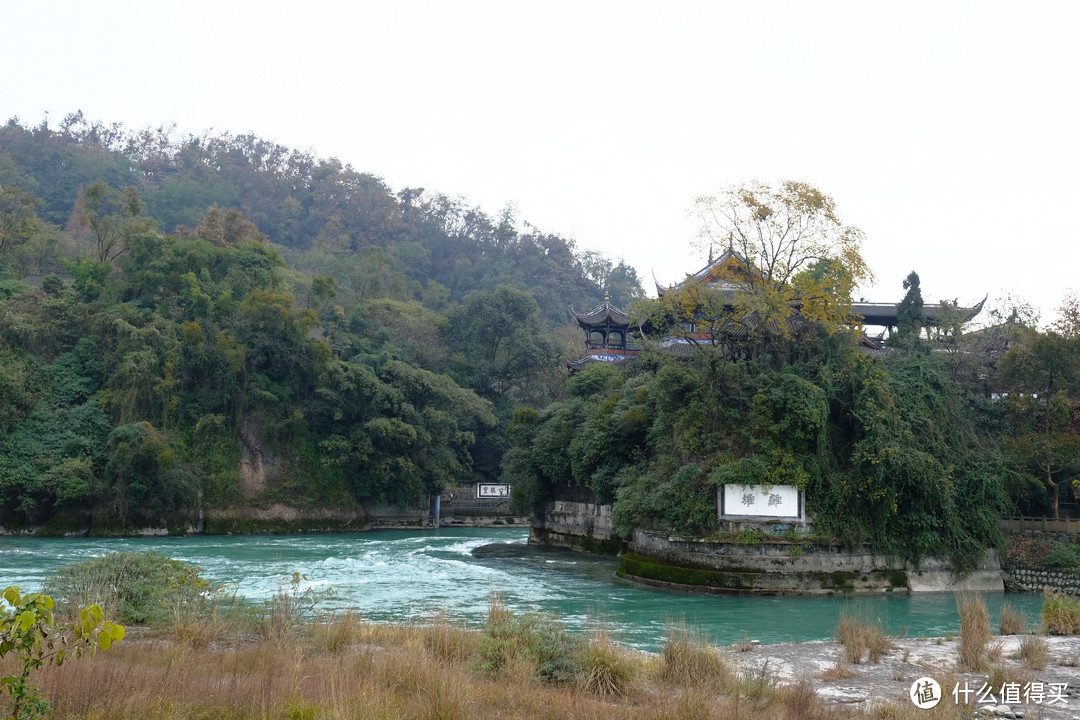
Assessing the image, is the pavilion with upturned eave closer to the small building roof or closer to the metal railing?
the small building roof

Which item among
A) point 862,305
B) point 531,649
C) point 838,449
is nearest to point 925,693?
point 531,649

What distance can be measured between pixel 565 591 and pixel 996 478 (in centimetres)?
1205

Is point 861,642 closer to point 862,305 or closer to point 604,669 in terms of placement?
point 604,669

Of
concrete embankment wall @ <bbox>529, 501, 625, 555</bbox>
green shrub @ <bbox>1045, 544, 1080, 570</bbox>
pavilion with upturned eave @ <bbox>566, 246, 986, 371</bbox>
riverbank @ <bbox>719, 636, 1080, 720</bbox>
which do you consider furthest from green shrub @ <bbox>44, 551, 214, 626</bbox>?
green shrub @ <bbox>1045, 544, 1080, 570</bbox>

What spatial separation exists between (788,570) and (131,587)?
15117mm

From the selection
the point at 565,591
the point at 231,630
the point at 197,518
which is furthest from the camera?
the point at 197,518

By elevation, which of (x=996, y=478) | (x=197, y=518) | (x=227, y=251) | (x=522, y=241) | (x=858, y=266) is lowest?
(x=197, y=518)

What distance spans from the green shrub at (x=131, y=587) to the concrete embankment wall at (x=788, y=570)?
12.9 m

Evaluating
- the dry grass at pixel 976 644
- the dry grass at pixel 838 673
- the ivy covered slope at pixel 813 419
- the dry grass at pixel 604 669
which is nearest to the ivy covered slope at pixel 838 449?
the ivy covered slope at pixel 813 419

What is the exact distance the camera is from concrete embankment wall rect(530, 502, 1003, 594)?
20750 mm

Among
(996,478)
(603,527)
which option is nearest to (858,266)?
(996,478)

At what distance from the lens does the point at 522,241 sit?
92.6 metres

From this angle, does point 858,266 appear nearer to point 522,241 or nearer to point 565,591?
point 565,591

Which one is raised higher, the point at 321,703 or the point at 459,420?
the point at 459,420
